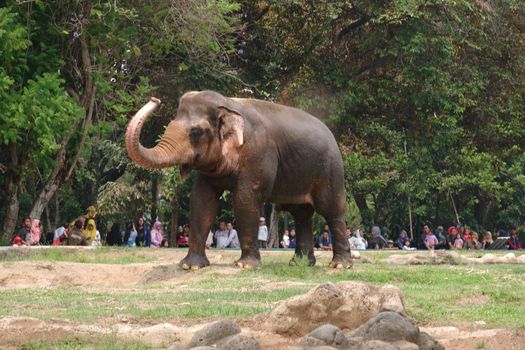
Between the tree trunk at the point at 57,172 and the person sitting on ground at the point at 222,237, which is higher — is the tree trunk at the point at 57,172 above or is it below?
above

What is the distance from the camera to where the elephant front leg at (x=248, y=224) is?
17578 millimetres

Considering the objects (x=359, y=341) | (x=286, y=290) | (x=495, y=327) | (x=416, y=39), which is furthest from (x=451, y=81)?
(x=359, y=341)

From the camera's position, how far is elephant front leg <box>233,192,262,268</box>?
57.7 ft

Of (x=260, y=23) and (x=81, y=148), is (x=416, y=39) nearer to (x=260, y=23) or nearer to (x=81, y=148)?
(x=260, y=23)

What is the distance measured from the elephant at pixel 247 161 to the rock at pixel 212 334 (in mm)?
6591

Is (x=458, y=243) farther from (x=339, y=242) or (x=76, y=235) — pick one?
(x=339, y=242)

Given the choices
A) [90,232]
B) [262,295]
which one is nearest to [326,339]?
[262,295]

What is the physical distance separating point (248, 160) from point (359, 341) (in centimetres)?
826

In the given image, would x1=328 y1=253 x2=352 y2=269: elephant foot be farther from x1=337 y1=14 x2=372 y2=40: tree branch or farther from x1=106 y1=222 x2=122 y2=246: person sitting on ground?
x1=337 y1=14 x2=372 y2=40: tree branch

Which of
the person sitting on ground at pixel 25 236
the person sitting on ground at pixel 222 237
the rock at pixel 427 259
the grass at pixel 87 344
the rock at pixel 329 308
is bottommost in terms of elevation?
the grass at pixel 87 344

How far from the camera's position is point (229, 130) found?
17.2m

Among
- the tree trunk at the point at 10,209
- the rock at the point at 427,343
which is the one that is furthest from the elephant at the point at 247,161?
the tree trunk at the point at 10,209

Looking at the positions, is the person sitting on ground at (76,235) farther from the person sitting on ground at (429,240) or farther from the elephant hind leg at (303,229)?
the person sitting on ground at (429,240)

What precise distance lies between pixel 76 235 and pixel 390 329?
15.7 m
